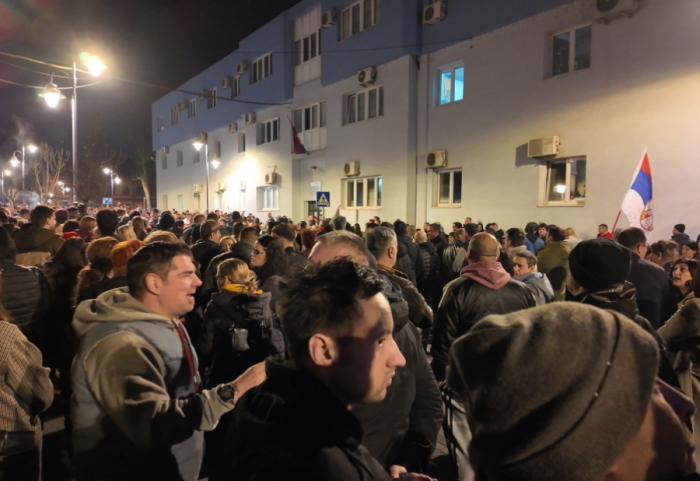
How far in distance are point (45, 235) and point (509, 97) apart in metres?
12.4

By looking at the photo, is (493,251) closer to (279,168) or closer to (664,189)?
(664,189)

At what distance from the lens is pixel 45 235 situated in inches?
245

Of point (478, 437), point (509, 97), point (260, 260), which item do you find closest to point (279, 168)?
point (509, 97)

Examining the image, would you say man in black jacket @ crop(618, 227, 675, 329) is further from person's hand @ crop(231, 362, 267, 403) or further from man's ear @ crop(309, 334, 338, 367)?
man's ear @ crop(309, 334, 338, 367)

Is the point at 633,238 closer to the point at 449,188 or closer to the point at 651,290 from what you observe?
the point at 651,290

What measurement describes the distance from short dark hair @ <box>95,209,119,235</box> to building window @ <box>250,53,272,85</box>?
19742mm

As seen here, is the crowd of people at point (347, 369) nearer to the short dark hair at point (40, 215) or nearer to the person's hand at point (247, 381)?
the person's hand at point (247, 381)

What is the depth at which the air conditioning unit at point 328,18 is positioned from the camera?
19.9m

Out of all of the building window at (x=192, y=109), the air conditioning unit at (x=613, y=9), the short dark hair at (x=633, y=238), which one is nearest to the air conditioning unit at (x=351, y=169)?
the air conditioning unit at (x=613, y=9)

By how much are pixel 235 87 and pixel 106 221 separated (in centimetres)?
2425

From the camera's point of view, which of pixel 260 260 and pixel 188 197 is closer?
pixel 260 260

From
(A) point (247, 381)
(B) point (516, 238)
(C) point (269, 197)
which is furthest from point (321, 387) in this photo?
(C) point (269, 197)

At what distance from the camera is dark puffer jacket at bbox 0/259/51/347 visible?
13.5 feet

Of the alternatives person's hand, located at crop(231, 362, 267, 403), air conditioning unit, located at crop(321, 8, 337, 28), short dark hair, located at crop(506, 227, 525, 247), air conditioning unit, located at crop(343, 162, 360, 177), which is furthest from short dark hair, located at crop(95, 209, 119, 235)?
air conditioning unit, located at crop(321, 8, 337, 28)
